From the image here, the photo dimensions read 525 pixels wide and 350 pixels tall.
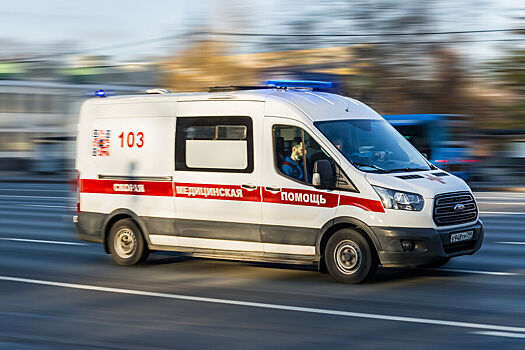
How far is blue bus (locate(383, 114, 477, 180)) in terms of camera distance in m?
29.4

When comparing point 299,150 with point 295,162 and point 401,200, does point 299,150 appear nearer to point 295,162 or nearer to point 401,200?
point 295,162

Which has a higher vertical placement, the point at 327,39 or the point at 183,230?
the point at 327,39

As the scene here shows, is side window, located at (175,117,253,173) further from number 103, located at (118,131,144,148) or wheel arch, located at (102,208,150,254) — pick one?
wheel arch, located at (102,208,150,254)

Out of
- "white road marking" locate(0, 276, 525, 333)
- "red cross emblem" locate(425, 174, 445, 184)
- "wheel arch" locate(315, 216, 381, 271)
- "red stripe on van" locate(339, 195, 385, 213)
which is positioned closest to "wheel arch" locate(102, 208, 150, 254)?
"white road marking" locate(0, 276, 525, 333)

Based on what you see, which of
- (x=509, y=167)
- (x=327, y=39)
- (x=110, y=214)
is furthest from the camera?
(x=327, y=39)

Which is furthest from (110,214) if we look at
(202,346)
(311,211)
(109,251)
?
(202,346)

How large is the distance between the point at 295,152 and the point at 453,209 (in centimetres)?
181

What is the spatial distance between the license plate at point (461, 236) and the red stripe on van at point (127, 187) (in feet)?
11.0

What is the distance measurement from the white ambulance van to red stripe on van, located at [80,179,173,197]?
0.05 feet

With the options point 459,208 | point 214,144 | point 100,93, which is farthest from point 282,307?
point 100,93

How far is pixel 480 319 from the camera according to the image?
752cm

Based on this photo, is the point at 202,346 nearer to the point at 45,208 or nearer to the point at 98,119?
the point at 98,119

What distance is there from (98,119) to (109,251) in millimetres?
1687

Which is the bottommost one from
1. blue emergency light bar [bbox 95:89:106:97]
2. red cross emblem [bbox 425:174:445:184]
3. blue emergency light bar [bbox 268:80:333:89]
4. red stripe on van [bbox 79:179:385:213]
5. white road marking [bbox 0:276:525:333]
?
white road marking [bbox 0:276:525:333]
